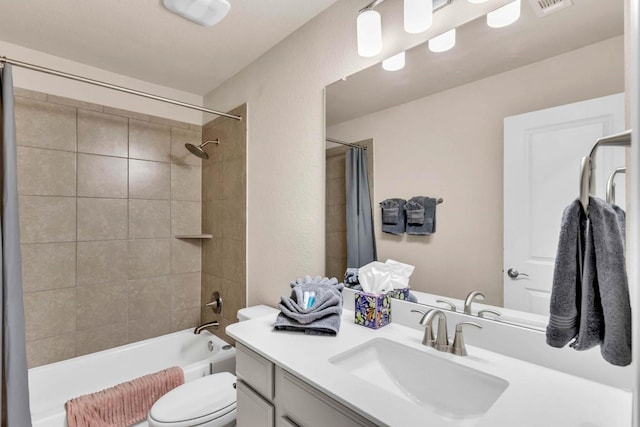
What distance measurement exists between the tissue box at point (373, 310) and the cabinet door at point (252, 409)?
0.44 metres

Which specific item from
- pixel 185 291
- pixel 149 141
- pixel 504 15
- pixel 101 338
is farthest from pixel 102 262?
pixel 504 15

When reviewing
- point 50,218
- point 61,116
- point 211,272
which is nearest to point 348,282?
point 211,272

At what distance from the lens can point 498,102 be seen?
98cm

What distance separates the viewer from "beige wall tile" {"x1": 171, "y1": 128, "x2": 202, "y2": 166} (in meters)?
2.46

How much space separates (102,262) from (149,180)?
67 centimetres

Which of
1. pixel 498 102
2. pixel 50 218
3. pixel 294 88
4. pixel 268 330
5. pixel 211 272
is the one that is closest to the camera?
pixel 498 102

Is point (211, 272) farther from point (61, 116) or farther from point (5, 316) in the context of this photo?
point (61, 116)

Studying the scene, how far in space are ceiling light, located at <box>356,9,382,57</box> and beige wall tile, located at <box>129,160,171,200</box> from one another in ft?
6.05

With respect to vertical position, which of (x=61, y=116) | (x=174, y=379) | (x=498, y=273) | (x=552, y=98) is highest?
(x=61, y=116)

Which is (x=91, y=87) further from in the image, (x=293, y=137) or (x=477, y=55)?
(x=477, y=55)

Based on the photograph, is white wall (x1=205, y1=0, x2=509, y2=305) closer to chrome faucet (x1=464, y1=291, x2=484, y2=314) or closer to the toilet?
the toilet

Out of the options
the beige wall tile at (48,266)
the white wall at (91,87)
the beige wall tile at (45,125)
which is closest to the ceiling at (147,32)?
the white wall at (91,87)

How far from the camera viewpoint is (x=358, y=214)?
141 centimetres

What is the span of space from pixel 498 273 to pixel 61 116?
2.60 m
